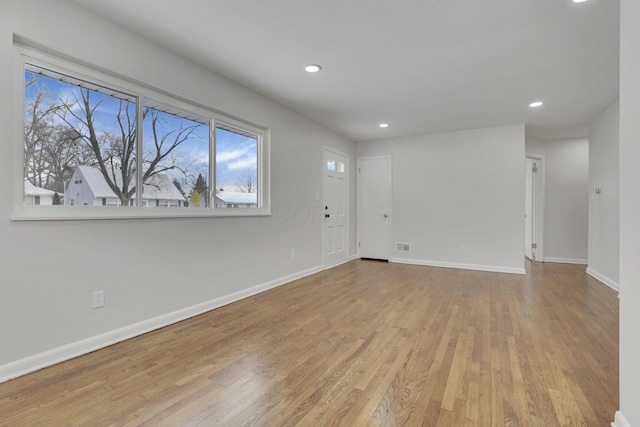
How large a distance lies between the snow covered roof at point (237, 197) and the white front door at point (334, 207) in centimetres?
164

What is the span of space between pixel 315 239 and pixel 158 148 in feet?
9.23

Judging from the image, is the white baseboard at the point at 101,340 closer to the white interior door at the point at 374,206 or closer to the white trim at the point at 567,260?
the white interior door at the point at 374,206

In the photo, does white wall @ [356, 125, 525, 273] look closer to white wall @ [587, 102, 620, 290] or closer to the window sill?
white wall @ [587, 102, 620, 290]

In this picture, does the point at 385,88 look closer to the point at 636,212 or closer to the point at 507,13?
the point at 507,13

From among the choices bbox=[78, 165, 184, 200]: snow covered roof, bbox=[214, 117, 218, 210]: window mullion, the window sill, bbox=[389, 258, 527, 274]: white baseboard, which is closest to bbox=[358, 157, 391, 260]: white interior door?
bbox=[389, 258, 527, 274]: white baseboard

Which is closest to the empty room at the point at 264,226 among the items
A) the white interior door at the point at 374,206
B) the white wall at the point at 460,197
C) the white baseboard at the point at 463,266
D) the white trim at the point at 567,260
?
the white baseboard at the point at 463,266

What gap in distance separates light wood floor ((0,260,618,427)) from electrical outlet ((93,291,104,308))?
1.12 ft

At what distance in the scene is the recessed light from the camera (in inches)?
120

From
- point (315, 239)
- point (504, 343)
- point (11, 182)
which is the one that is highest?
point (11, 182)

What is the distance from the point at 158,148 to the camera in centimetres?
283

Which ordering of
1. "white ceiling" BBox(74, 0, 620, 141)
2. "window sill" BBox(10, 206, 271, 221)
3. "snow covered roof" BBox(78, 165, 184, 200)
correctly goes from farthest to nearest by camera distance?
"snow covered roof" BBox(78, 165, 184, 200), "white ceiling" BBox(74, 0, 620, 141), "window sill" BBox(10, 206, 271, 221)

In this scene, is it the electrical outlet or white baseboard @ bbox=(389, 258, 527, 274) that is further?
white baseboard @ bbox=(389, 258, 527, 274)

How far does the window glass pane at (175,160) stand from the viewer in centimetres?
275

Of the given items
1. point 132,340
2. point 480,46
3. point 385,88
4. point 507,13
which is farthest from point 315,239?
point 507,13
